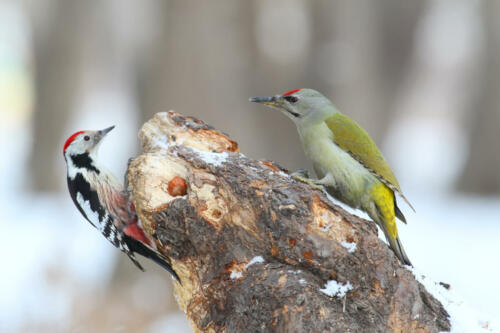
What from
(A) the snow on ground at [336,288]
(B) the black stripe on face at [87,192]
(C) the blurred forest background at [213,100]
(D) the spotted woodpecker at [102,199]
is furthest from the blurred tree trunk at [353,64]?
(A) the snow on ground at [336,288]

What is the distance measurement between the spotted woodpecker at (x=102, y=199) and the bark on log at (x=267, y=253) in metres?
0.50

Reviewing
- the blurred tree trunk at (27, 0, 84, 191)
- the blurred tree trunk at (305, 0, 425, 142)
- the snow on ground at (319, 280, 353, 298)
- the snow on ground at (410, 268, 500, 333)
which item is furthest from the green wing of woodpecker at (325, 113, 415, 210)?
the blurred tree trunk at (27, 0, 84, 191)

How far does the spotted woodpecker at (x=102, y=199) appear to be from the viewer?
12.9 feet

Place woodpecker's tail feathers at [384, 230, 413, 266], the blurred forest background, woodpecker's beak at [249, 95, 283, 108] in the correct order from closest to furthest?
1. woodpecker's tail feathers at [384, 230, 413, 266]
2. woodpecker's beak at [249, 95, 283, 108]
3. the blurred forest background

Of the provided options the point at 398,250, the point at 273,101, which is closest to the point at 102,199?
the point at 273,101

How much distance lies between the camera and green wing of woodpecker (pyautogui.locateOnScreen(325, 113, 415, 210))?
154 inches

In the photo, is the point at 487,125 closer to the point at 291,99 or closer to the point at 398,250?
the point at 291,99

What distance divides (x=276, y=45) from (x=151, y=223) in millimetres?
8834

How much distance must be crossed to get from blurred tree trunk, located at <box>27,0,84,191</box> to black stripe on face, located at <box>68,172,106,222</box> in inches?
286

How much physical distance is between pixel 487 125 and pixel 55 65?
8494 millimetres

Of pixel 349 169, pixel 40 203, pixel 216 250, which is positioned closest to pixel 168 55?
pixel 40 203

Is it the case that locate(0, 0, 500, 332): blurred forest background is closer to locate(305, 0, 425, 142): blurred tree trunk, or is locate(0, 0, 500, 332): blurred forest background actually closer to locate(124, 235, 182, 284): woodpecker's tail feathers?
locate(305, 0, 425, 142): blurred tree trunk

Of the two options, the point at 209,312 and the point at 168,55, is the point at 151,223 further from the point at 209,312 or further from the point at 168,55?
the point at 168,55

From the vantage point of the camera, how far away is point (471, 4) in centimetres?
1338
